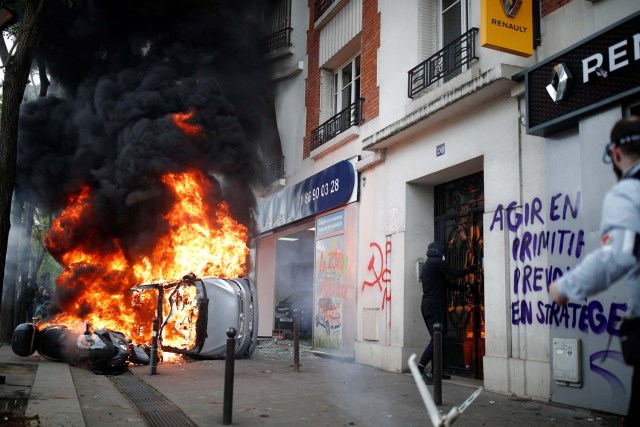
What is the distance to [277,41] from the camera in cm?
1535

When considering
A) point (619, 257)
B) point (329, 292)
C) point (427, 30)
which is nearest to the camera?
point (619, 257)

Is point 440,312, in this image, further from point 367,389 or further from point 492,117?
point 492,117

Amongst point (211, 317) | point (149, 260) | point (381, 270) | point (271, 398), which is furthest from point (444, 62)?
point (149, 260)

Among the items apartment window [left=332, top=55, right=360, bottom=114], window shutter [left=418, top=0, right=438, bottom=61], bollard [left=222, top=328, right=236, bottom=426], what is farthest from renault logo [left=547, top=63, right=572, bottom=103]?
apartment window [left=332, top=55, right=360, bottom=114]

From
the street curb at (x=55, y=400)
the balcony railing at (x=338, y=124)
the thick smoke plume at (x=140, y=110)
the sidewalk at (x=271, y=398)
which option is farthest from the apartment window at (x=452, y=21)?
the street curb at (x=55, y=400)

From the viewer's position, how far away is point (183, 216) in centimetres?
1298

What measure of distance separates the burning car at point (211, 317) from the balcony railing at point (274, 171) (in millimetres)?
4715

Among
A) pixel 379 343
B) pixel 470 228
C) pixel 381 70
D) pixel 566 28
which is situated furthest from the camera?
pixel 381 70

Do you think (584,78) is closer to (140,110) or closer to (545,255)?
(545,255)

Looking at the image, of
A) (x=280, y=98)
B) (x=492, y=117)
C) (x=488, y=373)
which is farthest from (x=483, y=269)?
(x=280, y=98)

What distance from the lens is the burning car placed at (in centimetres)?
1030

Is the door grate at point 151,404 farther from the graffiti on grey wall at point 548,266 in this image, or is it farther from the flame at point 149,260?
the graffiti on grey wall at point 548,266

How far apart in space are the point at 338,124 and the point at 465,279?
514 cm

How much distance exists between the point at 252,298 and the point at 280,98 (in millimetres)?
6661
